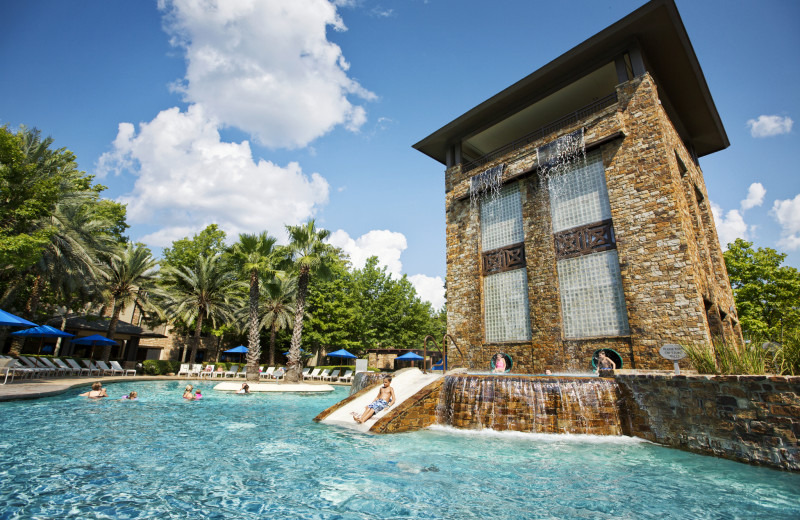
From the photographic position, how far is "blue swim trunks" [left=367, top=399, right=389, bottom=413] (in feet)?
30.8

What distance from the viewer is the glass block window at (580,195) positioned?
14.0 metres

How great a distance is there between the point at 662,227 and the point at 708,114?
32.0ft

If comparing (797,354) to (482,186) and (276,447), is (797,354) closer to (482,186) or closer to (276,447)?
(276,447)

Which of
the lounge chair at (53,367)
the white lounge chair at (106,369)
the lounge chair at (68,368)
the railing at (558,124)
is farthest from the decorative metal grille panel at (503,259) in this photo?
the white lounge chair at (106,369)

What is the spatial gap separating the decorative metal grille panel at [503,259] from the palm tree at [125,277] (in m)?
23.1

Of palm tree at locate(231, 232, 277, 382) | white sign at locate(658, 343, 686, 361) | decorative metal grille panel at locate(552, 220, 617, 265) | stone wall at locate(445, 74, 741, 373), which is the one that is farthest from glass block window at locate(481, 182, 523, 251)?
palm tree at locate(231, 232, 277, 382)

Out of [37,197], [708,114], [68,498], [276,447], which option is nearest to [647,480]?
[276,447]

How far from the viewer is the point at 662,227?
39.4 ft

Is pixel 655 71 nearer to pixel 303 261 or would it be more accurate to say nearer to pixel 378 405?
pixel 378 405

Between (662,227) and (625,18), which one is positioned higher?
(625,18)

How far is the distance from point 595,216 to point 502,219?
13.7 feet

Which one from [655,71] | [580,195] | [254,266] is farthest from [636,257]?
[254,266]

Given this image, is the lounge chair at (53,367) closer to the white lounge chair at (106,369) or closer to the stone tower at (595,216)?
the white lounge chair at (106,369)

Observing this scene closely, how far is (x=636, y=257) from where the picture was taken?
12406 mm
